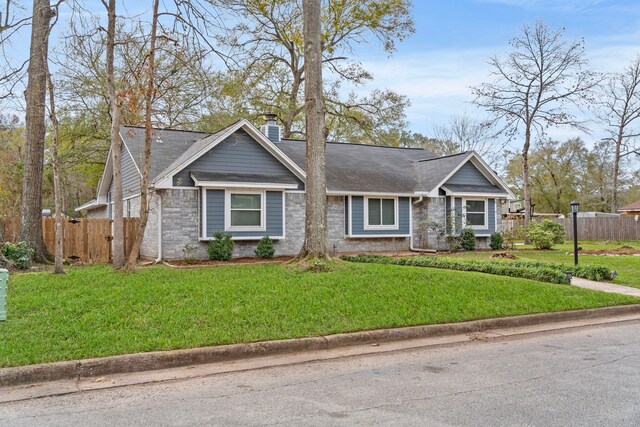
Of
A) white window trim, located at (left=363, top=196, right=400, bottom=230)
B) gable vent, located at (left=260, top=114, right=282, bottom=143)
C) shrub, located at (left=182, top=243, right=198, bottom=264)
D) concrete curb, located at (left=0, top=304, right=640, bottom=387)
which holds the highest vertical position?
gable vent, located at (left=260, top=114, right=282, bottom=143)

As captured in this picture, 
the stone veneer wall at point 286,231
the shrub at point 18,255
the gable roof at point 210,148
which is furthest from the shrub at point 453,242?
the shrub at point 18,255

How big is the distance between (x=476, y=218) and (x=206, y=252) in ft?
39.0

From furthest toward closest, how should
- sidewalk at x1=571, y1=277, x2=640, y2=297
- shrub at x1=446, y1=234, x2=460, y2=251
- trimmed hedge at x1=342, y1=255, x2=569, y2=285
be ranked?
shrub at x1=446, y1=234, x2=460, y2=251
trimmed hedge at x1=342, y1=255, x2=569, y2=285
sidewalk at x1=571, y1=277, x2=640, y2=297

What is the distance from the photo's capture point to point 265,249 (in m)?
16.2

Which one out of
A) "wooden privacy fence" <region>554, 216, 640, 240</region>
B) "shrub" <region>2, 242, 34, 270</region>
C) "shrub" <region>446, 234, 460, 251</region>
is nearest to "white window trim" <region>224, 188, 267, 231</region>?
"shrub" <region>2, 242, 34, 270</region>

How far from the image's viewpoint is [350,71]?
2634cm

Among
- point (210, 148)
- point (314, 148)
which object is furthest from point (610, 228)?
point (314, 148)

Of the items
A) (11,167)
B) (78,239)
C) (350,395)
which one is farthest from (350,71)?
(350,395)

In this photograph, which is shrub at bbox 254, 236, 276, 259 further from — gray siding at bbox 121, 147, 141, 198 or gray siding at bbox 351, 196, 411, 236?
gray siding at bbox 121, 147, 141, 198

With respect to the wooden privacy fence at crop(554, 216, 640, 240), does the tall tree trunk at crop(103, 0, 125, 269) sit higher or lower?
higher

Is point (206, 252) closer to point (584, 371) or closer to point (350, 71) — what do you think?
point (584, 371)

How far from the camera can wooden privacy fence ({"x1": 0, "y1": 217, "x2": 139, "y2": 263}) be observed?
49.8 ft

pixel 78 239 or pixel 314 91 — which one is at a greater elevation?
pixel 314 91

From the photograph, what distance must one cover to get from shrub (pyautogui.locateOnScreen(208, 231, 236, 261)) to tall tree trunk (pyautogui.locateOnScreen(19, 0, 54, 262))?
4596mm
